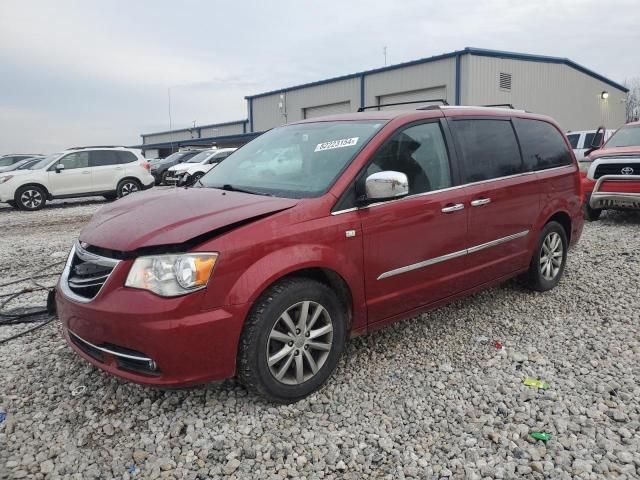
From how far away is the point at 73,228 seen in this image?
33.6 feet

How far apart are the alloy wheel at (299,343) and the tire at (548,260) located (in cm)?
263

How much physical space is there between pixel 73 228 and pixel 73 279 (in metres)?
7.93

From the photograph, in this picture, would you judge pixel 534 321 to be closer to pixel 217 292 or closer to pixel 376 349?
pixel 376 349

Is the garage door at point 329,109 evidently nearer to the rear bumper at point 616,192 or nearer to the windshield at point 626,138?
the windshield at point 626,138

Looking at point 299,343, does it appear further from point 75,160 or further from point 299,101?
point 299,101

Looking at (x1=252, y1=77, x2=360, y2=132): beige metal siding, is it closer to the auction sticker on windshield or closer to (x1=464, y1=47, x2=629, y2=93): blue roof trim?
(x1=464, y1=47, x2=629, y2=93): blue roof trim

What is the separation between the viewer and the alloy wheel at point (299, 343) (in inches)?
117

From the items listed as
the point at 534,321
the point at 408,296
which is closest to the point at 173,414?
the point at 408,296

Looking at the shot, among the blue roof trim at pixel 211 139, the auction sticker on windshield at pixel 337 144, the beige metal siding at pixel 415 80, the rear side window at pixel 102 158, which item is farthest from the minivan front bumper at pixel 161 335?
the blue roof trim at pixel 211 139

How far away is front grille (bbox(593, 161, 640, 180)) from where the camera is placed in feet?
27.3

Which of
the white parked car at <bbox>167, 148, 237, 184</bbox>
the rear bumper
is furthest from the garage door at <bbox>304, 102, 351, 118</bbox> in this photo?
the rear bumper

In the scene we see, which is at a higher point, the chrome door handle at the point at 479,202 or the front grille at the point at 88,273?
the chrome door handle at the point at 479,202

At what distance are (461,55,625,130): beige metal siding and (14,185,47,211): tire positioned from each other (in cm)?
1864

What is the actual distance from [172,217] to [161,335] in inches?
28.2
